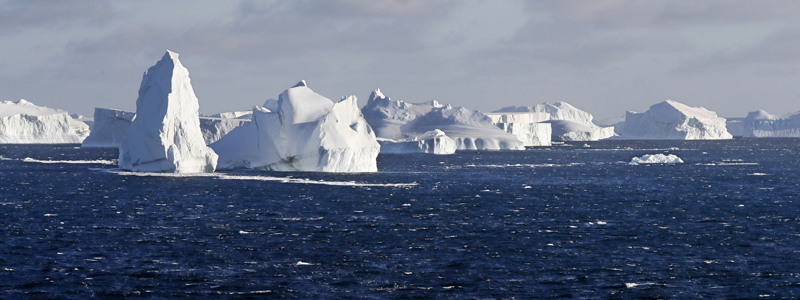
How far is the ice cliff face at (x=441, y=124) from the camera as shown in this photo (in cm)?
12294

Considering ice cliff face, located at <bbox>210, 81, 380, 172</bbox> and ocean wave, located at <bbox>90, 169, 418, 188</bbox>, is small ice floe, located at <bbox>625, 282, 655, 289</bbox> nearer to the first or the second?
ocean wave, located at <bbox>90, 169, 418, 188</bbox>

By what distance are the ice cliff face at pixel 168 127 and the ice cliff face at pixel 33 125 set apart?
12495 cm

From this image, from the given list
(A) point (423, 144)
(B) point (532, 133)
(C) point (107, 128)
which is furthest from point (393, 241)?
(C) point (107, 128)

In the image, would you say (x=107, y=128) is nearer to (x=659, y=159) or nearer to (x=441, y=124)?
(x=441, y=124)

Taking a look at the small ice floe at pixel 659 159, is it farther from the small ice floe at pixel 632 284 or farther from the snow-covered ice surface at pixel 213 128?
A: the snow-covered ice surface at pixel 213 128

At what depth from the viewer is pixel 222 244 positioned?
944 inches

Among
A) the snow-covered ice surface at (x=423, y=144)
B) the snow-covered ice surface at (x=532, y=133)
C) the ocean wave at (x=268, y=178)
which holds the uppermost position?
the snow-covered ice surface at (x=532, y=133)

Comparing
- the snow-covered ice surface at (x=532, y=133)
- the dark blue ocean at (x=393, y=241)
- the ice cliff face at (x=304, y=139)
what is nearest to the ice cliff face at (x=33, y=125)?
the snow-covered ice surface at (x=532, y=133)

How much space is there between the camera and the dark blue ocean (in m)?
18.2

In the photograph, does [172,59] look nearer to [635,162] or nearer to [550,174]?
[550,174]

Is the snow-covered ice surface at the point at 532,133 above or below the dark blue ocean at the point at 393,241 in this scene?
above

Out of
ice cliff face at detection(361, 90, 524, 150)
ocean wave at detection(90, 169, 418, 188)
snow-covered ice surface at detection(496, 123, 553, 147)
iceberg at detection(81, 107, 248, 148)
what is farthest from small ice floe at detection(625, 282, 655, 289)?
iceberg at detection(81, 107, 248, 148)

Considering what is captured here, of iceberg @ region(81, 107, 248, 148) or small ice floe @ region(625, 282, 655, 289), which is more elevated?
iceberg @ region(81, 107, 248, 148)

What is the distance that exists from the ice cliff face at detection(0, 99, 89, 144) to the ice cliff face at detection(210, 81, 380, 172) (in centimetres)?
12377
